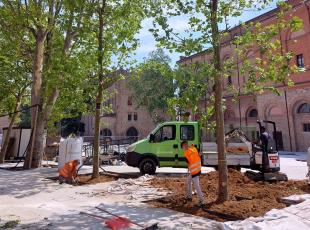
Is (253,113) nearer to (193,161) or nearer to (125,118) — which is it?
(125,118)

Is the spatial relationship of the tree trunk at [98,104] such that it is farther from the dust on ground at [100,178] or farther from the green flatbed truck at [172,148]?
the green flatbed truck at [172,148]

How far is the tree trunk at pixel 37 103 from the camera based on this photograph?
1820 cm

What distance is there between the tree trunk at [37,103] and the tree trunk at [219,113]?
12.8 meters

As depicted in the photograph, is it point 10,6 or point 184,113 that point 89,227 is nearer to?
point 184,113

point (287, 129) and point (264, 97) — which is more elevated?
point (264, 97)

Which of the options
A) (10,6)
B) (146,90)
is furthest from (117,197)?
(146,90)

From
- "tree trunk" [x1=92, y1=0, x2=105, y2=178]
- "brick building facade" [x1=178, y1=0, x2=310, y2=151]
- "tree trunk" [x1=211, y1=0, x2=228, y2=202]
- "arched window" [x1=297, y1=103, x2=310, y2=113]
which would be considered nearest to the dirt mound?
"tree trunk" [x1=211, y1=0, x2=228, y2=202]

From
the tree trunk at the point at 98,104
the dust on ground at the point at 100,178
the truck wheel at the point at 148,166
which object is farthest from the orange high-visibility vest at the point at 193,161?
the truck wheel at the point at 148,166

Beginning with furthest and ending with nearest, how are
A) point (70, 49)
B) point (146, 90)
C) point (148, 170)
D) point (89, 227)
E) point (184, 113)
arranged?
point (146, 90), point (70, 49), point (148, 170), point (184, 113), point (89, 227)

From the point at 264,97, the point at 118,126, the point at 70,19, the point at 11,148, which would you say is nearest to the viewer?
the point at 70,19

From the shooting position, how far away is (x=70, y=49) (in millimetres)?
19703

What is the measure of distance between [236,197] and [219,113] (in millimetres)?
2381

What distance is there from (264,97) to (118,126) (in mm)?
28450

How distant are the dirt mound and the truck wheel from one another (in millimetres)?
2350
